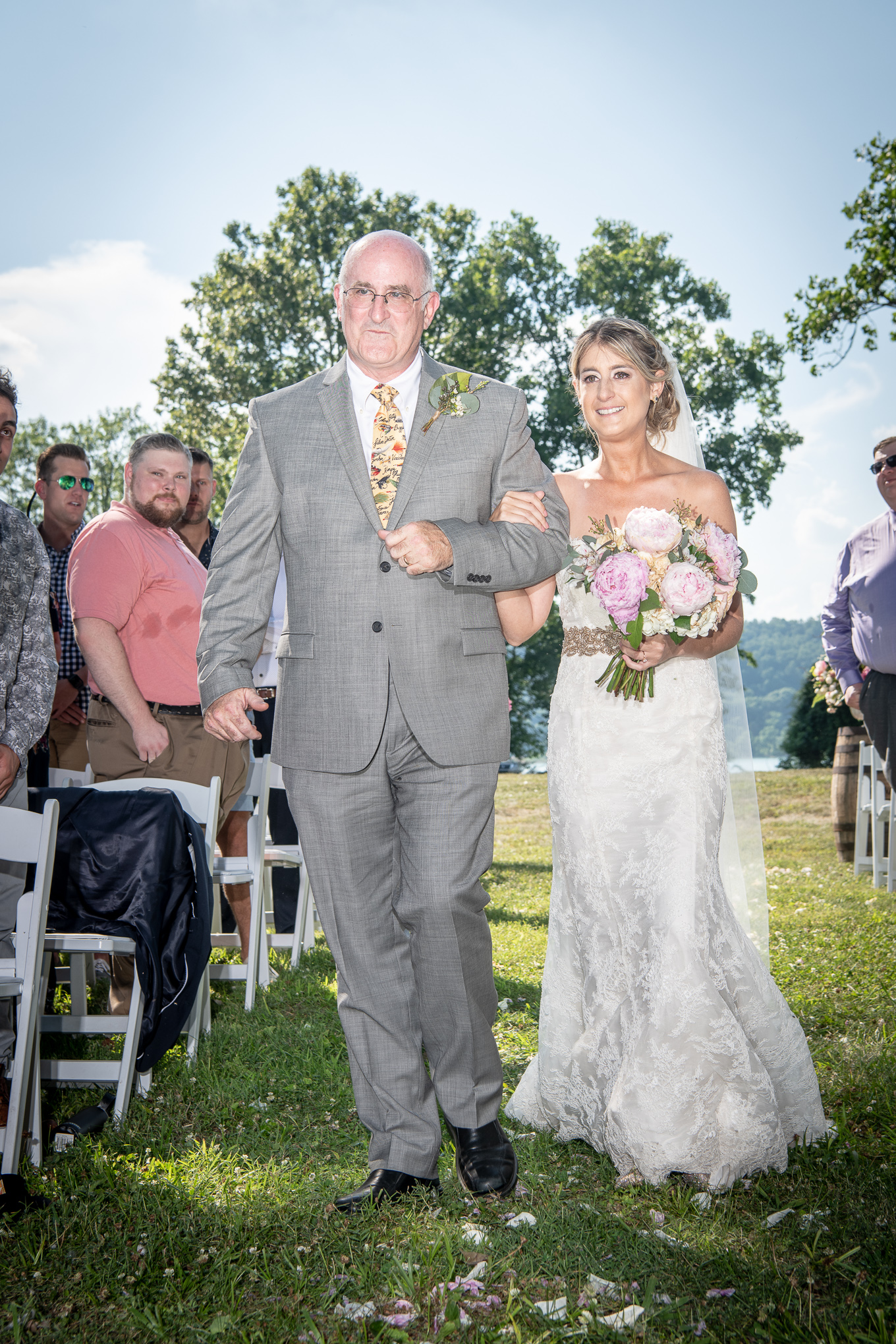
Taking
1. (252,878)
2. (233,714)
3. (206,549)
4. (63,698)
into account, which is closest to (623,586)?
(233,714)

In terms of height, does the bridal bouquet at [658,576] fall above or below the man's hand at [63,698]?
above

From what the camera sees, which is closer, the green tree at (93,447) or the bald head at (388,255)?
the bald head at (388,255)

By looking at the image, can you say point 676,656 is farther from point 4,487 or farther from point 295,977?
point 4,487

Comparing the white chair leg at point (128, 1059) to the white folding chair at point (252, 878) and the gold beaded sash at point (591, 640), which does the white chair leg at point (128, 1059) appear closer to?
the white folding chair at point (252, 878)

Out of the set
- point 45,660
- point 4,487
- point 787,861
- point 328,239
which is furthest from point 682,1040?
point 4,487

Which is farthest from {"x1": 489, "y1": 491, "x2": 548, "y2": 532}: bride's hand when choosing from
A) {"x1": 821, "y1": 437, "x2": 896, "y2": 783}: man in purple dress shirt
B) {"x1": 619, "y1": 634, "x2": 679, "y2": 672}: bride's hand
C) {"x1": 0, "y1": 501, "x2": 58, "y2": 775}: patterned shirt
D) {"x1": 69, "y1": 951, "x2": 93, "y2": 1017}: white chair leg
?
{"x1": 821, "y1": 437, "x2": 896, "y2": 783}: man in purple dress shirt

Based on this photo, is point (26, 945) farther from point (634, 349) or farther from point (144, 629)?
point (634, 349)

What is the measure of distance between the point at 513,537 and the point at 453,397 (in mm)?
468

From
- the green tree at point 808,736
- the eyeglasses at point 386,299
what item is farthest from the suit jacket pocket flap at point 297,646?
the green tree at point 808,736

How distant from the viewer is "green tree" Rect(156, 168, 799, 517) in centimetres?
2409

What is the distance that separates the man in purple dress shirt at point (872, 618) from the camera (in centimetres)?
717

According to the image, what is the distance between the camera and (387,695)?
309cm

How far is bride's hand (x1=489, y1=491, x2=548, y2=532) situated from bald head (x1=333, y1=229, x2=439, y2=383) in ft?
1.75

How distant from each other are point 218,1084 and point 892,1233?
8.41 ft
